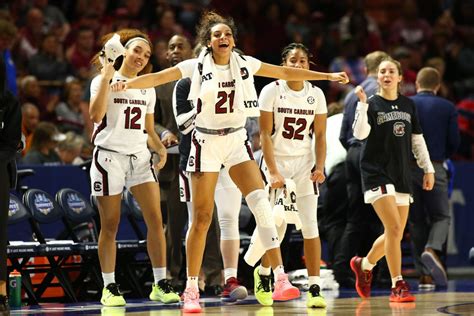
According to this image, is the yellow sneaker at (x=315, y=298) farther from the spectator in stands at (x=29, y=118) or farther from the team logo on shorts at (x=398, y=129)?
the spectator in stands at (x=29, y=118)

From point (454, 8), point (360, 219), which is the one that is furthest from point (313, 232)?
point (454, 8)

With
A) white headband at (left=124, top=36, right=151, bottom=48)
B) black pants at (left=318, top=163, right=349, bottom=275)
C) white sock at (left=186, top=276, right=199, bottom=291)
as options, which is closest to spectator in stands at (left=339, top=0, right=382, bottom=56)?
black pants at (left=318, top=163, right=349, bottom=275)

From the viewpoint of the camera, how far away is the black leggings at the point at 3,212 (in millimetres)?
7702

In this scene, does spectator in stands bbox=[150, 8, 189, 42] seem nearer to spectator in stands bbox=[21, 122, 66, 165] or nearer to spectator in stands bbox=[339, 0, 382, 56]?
spectator in stands bbox=[339, 0, 382, 56]

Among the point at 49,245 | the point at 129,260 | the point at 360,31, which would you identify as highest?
the point at 360,31

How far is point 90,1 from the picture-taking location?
16078 millimetres

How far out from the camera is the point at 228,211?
31.2 feet

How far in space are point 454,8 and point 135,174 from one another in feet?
37.1

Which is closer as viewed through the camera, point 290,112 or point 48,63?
point 290,112

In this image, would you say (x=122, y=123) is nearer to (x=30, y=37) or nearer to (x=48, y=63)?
(x=48, y=63)

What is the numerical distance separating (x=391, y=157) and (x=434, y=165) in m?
2.09

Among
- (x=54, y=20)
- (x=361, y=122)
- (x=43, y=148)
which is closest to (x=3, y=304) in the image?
(x=361, y=122)

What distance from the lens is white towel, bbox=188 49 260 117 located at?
8391 millimetres

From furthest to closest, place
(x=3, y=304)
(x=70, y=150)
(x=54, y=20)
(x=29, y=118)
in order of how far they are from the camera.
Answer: (x=54, y=20) < (x=29, y=118) < (x=70, y=150) < (x=3, y=304)
